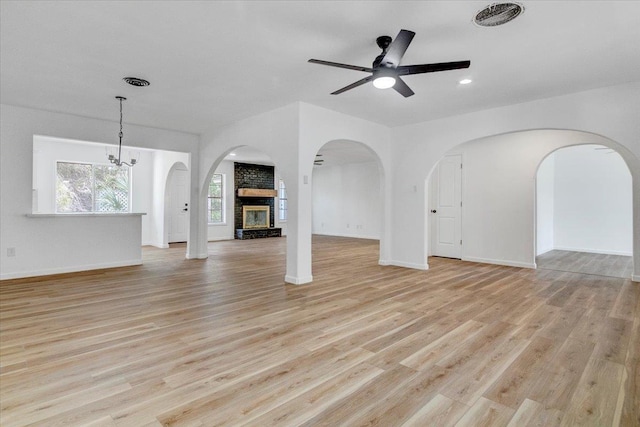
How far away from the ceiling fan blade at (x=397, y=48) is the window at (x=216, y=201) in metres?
8.50

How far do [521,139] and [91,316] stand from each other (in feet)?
23.2

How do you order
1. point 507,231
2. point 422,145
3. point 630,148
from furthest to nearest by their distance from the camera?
1. point 507,231
2. point 422,145
3. point 630,148

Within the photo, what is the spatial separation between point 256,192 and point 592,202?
30.2ft

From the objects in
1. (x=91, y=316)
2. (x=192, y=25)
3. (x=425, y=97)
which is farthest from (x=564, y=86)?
(x=91, y=316)

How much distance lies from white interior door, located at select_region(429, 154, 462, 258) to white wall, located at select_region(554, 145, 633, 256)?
352 cm

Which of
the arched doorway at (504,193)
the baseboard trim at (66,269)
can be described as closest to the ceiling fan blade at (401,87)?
the arched doorway at (504,193)

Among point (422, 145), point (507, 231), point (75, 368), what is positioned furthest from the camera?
point (507, 231)

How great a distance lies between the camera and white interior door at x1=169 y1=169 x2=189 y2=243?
31.0 ft

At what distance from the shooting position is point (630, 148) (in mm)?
3930

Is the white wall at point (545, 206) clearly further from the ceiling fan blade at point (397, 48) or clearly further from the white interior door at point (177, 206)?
the white interior door at point (177, 206)

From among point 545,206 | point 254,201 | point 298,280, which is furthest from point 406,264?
point 254,201

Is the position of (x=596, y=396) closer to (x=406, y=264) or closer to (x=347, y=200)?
(x=406, y=264)

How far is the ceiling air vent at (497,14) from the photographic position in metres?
2.37

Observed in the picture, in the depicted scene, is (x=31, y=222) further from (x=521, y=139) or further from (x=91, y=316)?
Answer: (x=521, y=139)
